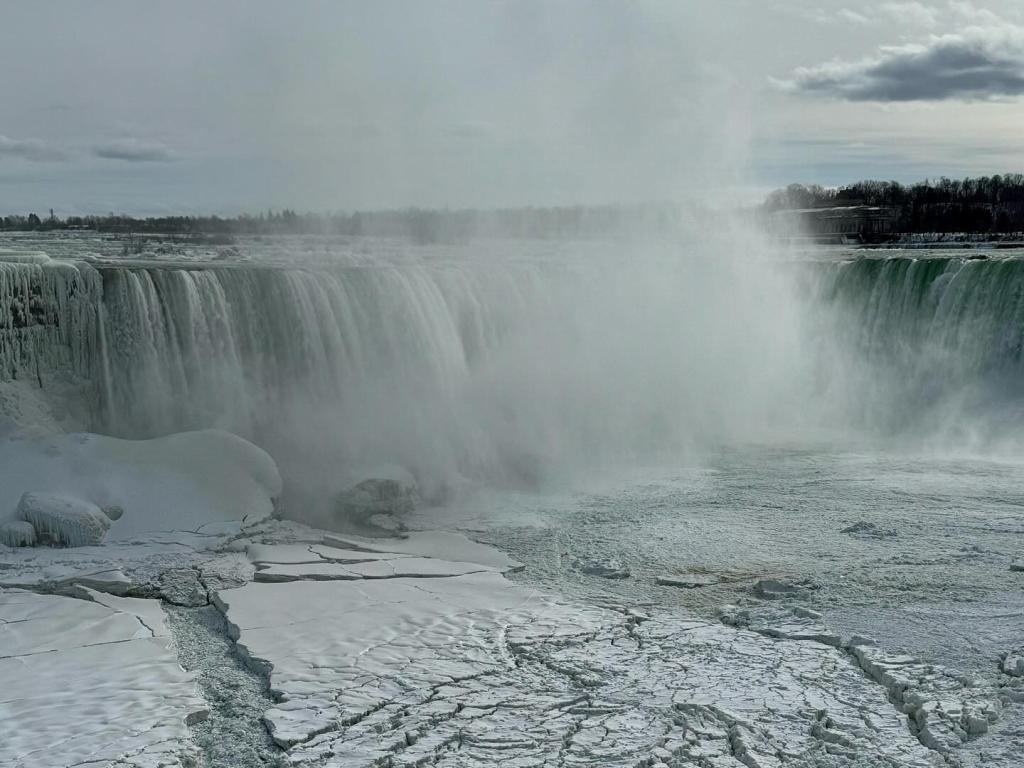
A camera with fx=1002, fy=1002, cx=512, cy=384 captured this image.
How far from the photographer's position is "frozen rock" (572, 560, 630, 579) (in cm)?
798

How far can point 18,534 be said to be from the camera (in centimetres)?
854

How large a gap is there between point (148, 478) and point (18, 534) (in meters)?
1.37

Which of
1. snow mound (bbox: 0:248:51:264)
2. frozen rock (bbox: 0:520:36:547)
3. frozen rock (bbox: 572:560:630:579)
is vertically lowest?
frozen rock (bbox: 572:560:630:579)

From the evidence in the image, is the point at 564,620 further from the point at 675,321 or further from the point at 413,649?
the point at 675,321

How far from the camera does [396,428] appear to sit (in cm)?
1303

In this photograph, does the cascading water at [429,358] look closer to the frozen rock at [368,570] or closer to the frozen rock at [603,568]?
the frozen rock at [368,570]

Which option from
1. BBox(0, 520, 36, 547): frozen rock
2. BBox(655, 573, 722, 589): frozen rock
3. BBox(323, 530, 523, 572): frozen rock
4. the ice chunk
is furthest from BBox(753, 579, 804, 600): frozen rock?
BBox(0, 520, 36, 547): frozen rock

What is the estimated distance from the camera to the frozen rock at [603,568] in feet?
26.2

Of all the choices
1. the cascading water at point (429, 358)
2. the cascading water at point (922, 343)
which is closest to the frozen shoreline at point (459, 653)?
the cascading water at point (429, 358)

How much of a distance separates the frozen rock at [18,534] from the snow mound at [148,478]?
107mm

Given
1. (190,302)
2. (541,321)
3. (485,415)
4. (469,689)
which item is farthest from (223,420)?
(469,689)

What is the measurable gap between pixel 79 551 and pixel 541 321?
31.7 ft

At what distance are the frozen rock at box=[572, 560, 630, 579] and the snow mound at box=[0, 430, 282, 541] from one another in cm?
318

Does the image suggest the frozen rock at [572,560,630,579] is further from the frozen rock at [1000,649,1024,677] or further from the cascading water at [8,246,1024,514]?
the cascading water at [8,246,1024,514]
